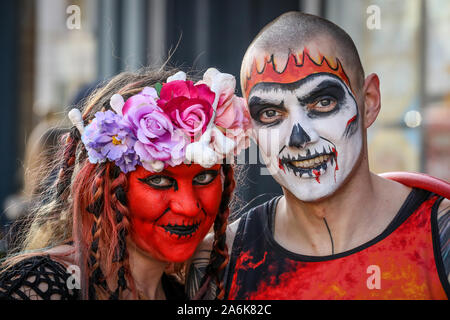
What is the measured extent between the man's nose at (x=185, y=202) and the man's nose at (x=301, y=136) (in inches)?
17.4

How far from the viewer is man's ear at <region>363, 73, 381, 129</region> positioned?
2.36 metres

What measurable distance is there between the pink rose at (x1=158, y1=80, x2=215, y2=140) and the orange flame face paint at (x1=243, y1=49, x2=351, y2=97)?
264 millimetres

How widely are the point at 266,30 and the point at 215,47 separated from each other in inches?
64.0

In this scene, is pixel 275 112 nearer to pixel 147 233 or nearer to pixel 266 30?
pixel 266 30

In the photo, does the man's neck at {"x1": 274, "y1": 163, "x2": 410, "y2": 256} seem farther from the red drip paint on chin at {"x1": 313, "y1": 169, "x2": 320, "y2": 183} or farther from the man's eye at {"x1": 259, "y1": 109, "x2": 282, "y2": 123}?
the man's eye at {"x1": 259, "y1": 109, "x2": 282, "y2": 123}

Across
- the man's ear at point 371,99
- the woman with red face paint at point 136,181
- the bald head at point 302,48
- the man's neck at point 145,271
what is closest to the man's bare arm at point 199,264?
the man's neck at point 145,271

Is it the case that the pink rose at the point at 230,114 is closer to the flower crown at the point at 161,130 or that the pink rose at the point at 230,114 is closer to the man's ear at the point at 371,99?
the flower crown at the point at 161,130

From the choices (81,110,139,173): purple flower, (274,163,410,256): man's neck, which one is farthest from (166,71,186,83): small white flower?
(274,163,410,256): man's neck

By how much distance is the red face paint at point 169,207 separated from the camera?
2.15m

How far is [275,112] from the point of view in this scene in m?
2.25

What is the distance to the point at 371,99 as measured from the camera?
93.7 inches
